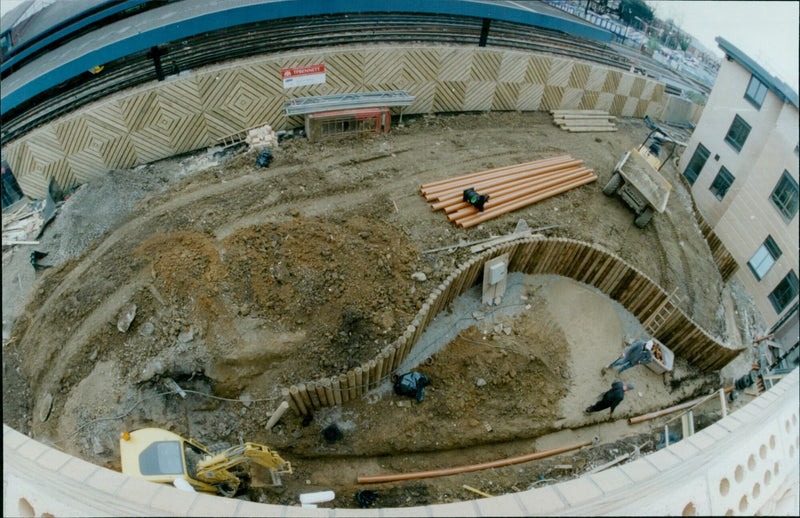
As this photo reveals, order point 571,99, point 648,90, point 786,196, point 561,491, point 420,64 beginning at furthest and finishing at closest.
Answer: point 648,90 → point 571,99 → point 420,64 → point 786,196 → point 561,491

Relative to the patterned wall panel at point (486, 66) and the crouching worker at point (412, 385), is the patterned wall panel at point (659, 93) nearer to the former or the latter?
the patterned wall panel at point (486, 66)

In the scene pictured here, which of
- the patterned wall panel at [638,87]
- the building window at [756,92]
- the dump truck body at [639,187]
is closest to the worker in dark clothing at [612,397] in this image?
the dump truck body at [639,187]

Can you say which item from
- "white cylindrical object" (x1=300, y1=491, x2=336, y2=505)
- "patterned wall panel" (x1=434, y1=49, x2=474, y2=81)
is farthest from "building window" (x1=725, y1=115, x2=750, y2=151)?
"white cylindrical object" (x1=300, y1=491, x2=336, y2=505)

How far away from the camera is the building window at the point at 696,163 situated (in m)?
20.4

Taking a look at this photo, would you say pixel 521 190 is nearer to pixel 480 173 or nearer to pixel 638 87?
pixel 480 173

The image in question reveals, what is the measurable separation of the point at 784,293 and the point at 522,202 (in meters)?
8.45

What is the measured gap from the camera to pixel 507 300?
623 inches

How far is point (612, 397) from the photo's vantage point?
43.0ft

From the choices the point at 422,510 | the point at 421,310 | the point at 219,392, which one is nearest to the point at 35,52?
the point at 219,392

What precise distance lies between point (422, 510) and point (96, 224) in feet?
45.1

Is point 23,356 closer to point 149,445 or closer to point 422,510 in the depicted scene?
point 149,445

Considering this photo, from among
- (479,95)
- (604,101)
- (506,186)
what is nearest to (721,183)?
(604,101)

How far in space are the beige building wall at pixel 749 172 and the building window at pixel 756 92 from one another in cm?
16

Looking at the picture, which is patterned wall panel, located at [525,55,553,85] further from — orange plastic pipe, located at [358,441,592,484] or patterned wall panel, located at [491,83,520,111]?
orange plastic pipe, located at [358,441,592,484]
